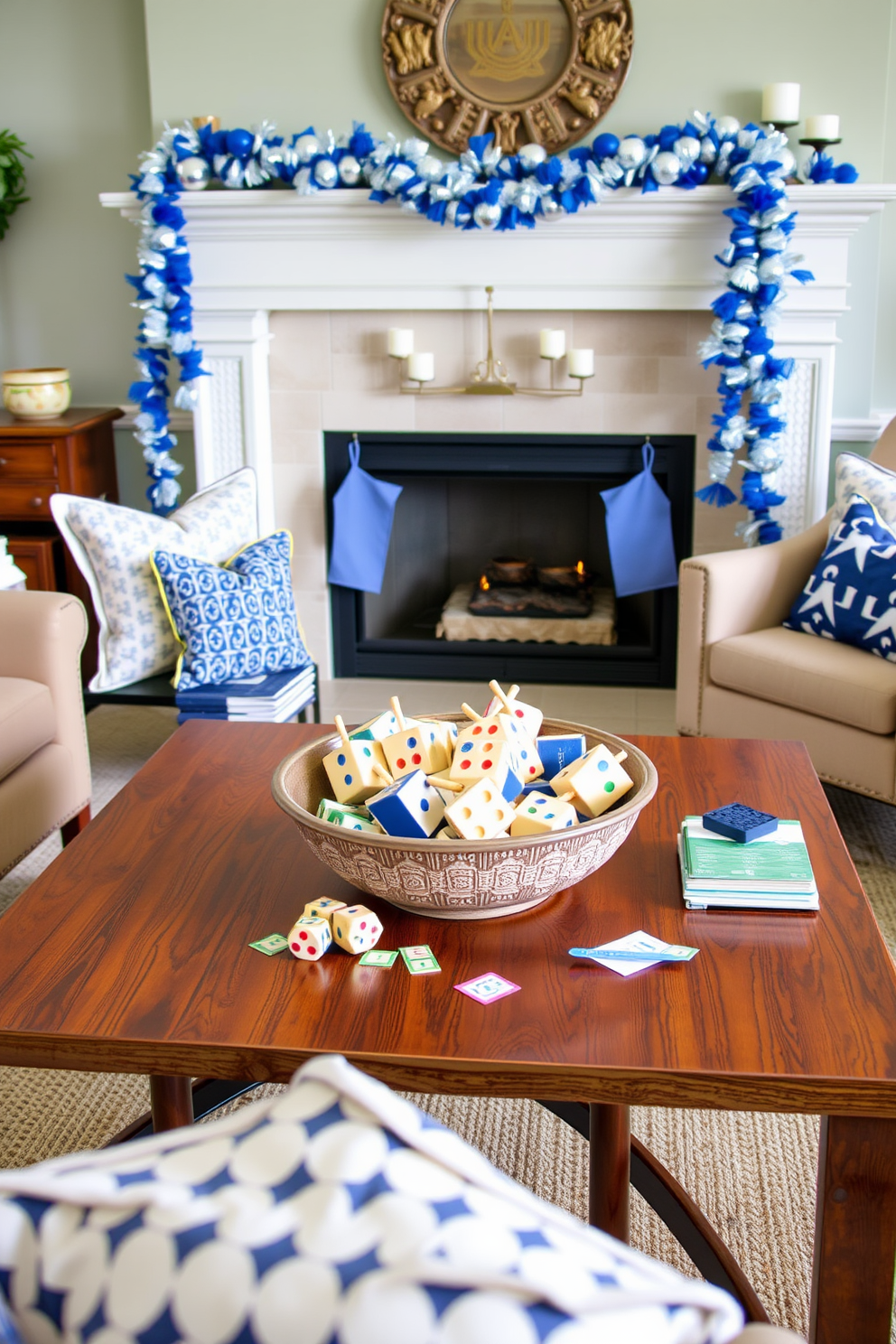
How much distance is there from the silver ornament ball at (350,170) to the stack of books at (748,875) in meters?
2.49

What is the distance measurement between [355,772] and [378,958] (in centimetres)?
26

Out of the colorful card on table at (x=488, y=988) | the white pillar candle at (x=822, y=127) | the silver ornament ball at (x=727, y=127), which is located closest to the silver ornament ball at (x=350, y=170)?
the silver ornament ball at (x=727, y=127)

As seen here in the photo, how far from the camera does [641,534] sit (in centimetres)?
363

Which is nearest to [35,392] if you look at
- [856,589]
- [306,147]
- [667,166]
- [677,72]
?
[306,147]

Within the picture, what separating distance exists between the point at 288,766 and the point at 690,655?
5.28 feet

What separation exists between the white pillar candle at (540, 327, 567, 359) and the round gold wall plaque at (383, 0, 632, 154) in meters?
0.49

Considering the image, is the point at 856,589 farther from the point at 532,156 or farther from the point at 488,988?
the point at 488,988

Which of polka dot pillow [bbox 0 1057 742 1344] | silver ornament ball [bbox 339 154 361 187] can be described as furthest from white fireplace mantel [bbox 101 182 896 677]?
polka dot pillow [bbox 0 1057 742 1344]

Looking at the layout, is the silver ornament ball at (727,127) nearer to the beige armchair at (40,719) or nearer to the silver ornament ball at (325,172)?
the silver ornament ball at (325,172)

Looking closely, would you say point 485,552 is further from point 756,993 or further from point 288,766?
point 756,993

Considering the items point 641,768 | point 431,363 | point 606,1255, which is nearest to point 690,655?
point 431,363

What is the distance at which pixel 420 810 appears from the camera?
4.53 ft

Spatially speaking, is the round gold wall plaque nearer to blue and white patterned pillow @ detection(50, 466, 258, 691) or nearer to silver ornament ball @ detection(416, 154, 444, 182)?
silver ornament ball @ detection(416, 154, 444, 182)

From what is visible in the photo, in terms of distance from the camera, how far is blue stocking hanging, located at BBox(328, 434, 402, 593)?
3740mm
